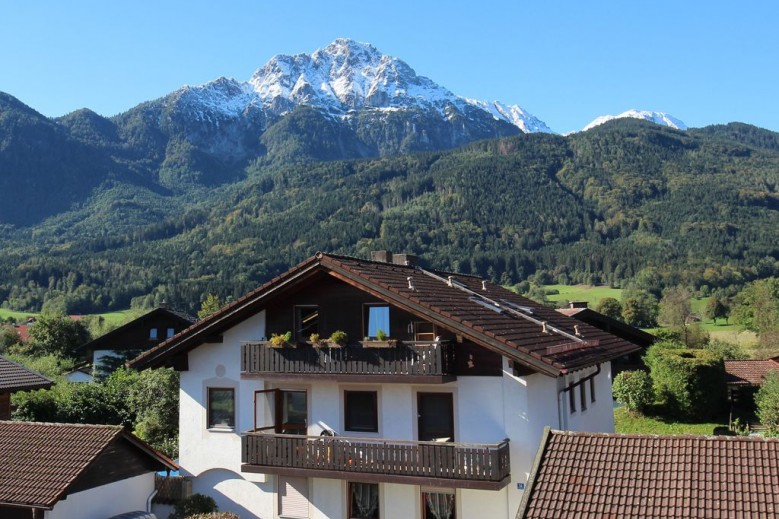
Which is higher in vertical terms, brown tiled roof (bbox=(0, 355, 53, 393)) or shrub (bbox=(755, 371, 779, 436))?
brown tiled roof (bbox=(0, 355, 53, 393))

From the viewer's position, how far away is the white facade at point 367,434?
1852 centimetres

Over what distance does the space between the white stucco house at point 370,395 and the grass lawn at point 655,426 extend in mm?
9564

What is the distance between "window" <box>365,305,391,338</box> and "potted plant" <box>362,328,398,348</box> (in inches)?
32.8

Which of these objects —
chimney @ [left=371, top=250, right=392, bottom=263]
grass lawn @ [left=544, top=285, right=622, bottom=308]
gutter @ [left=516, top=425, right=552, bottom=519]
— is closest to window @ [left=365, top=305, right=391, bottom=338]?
chimney @ [left=371, top=250, right=392, bottom=263]

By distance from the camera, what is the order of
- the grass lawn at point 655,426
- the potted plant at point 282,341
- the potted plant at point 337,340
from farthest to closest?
1. the grass lawn at point 655,426
2. the potted plant at point 282,341
3. the potted plant at point 337,340

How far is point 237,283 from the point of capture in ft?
507

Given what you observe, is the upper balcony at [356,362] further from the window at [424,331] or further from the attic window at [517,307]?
the attic window at [517,307]

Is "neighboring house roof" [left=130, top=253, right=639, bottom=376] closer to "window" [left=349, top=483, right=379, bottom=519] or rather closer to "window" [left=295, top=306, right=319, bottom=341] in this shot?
"window" [left=295, top=306, right=319, bottom=341]

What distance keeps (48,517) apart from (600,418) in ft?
59.2

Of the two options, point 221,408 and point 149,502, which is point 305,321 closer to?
point 221,408

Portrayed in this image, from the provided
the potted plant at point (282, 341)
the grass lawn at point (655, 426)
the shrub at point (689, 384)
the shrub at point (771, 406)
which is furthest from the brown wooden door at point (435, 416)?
the shrub at point (689, 384)

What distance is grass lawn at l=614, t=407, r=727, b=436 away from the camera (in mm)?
30938

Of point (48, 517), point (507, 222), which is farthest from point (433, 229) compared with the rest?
point (48, 517)

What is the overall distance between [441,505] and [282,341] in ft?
20.4
